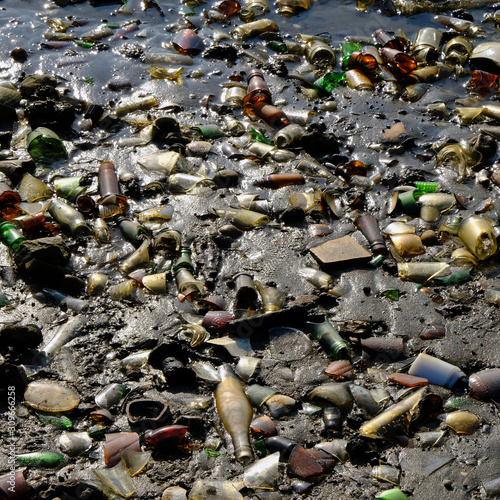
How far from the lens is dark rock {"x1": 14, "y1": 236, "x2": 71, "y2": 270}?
296cm

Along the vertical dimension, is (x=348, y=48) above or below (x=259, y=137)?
above

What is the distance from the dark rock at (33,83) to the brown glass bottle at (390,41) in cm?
268

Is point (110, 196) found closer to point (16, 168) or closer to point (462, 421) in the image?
point (16, 168)

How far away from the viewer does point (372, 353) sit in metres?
2.68

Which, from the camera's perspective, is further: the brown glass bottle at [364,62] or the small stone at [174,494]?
the brown glass bottle at [364,62]

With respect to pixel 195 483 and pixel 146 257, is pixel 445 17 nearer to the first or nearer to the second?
pixel 146 257

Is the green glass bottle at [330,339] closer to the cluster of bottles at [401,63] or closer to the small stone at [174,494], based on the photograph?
the small stone at [174,494]

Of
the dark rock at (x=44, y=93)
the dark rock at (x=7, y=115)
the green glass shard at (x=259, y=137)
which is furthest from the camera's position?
the dark rock at (x=44, y=93)

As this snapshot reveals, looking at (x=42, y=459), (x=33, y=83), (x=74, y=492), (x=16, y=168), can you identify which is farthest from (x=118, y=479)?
(x=33, y=83)

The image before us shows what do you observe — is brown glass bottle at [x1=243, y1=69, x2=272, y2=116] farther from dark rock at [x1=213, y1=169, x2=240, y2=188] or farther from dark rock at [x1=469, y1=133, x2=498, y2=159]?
dark rock at [x1=469, y1=133, x2=498, y2=159]

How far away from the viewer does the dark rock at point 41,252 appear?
9.70 feet

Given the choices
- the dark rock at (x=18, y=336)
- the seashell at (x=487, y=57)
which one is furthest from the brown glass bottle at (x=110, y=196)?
the seashell at (x=487, y=57)

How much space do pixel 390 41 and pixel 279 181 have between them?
204 centimetres

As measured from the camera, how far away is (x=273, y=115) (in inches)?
163
